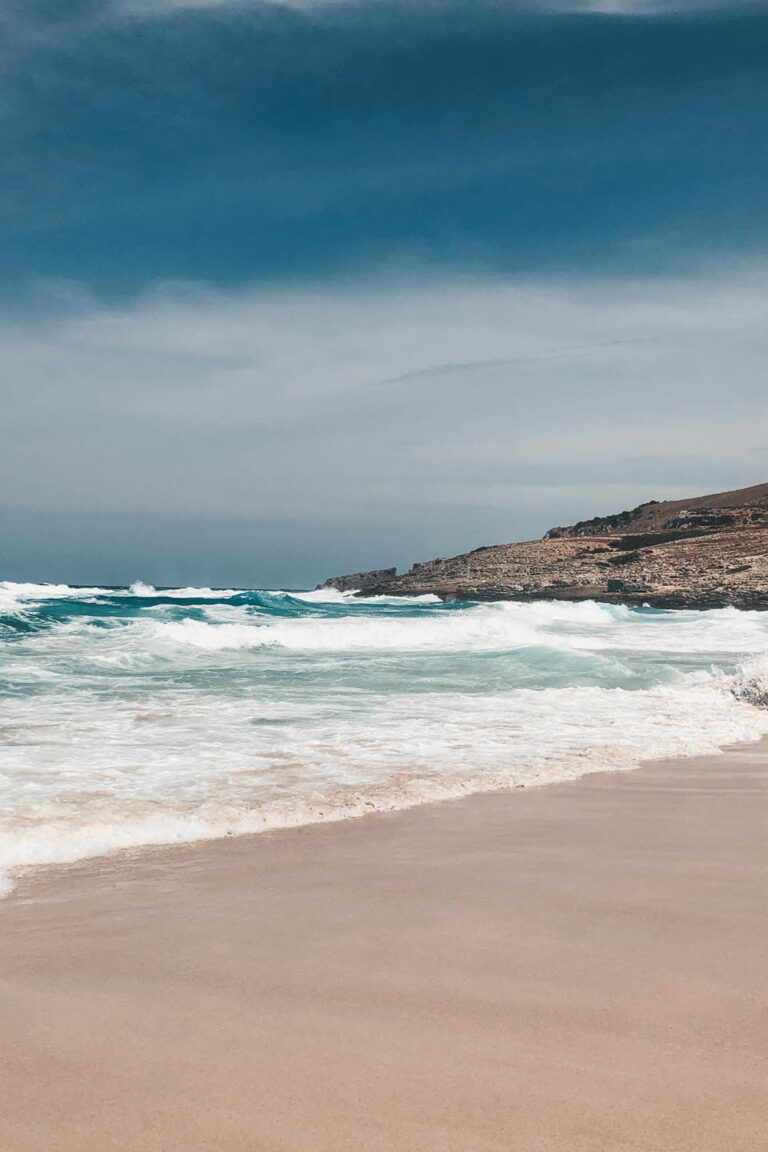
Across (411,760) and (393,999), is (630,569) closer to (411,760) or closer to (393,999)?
(411,760)

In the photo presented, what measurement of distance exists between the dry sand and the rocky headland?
39.2m

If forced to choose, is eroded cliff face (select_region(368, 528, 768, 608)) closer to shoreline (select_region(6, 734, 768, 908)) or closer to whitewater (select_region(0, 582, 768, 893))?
whitewater (select_region(0, 582, 768, 893))

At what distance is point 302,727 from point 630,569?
45.1 m

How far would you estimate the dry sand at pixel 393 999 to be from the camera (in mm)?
1895

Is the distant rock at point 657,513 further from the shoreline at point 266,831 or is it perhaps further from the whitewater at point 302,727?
the shoreline at point 266,831

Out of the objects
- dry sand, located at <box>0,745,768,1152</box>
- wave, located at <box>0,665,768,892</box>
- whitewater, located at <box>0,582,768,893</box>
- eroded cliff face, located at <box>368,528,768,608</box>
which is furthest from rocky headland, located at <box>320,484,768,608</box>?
dry sand, located at <box>0,745,768,1152</box>

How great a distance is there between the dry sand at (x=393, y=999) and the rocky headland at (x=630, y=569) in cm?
3924

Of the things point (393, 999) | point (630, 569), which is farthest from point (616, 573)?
point (393, 999)

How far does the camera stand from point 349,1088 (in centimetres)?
203

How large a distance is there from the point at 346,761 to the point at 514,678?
6.94 metres

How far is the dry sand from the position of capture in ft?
6.22

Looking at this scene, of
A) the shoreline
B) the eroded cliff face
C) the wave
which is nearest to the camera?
the shoreline

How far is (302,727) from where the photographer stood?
8.15m

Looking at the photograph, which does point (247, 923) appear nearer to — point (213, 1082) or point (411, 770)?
point (213, 1082)
